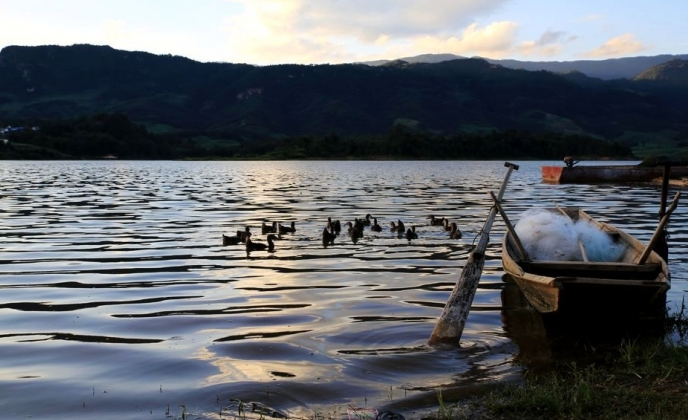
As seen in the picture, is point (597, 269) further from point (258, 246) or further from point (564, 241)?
point (258, 246)

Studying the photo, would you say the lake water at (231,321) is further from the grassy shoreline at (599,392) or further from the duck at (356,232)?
the grassy shoreline at (599,392)

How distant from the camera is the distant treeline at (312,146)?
539ft

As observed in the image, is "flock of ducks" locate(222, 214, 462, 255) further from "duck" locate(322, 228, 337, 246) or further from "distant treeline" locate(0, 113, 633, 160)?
"distant treeline" locate(0, 113, 633, 160)

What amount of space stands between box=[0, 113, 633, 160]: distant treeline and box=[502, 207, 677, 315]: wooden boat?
151 meters

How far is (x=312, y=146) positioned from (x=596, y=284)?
528 feet

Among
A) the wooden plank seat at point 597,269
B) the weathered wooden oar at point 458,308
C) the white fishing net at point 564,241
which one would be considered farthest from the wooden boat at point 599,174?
the weathered wooden oar at point 458,308

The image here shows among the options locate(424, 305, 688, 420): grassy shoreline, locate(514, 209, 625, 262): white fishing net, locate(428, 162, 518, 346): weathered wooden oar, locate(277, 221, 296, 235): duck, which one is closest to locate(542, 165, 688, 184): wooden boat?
locate(277, 221, 296, 235): duck

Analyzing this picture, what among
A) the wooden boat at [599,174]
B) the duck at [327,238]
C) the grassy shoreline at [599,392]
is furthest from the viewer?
the wooden boat at [599,174]

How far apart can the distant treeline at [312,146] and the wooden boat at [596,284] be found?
151 meters

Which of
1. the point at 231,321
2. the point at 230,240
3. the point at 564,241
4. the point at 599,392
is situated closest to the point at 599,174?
the point at 230,240

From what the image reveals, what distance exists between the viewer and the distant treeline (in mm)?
164250

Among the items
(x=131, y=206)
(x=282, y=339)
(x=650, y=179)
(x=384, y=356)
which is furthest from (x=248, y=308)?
(x=650, y=179)

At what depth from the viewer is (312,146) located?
6683 inches

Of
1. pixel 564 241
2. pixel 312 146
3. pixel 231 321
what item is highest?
pixel 312 146
